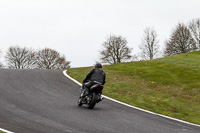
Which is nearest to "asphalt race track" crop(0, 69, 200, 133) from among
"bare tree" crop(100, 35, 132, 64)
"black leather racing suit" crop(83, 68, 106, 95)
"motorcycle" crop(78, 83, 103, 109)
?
"motorcycle" crop(78, 83, 103, 109)

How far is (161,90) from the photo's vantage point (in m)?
14.1

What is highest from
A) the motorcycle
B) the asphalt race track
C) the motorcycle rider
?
the motorcycle rider

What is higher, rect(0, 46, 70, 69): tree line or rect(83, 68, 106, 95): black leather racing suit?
rect(0, 46, 70, 69): tree line

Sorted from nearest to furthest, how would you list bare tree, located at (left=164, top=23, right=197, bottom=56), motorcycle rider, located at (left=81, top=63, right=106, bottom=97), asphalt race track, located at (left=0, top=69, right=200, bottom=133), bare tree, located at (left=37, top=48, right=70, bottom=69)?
asphalt race track, located at (left=0, top=69, right=200, bottom=133) < motorcycle rider, located at (left=81, top=63, right=106, bottom=97) < bare tree, located at (left=164, top=23, right=197, bottom=56) < bare tree, located at (left=37, top=48, right=70, bottom=69)

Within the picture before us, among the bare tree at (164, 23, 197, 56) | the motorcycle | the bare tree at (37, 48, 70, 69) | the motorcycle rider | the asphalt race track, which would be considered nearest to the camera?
the asphalt race track

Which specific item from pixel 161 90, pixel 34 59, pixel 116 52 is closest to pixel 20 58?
pixel 34 59

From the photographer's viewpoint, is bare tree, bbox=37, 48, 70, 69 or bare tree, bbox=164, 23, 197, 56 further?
bare tree, bbox=37, 48, 70, 69

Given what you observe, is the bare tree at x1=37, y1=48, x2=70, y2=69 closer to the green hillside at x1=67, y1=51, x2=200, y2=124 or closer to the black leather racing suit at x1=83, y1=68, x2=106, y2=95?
the green hillside at x1=67, y1=51, x2=200, y2=124

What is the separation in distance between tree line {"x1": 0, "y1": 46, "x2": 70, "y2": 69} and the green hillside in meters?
49.8

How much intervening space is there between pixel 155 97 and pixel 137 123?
5.09m

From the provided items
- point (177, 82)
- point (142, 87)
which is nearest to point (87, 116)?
point (142, 87)

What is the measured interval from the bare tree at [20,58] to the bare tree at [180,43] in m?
36.2

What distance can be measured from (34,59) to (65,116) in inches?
2479

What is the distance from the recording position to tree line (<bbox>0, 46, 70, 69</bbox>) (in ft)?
215
